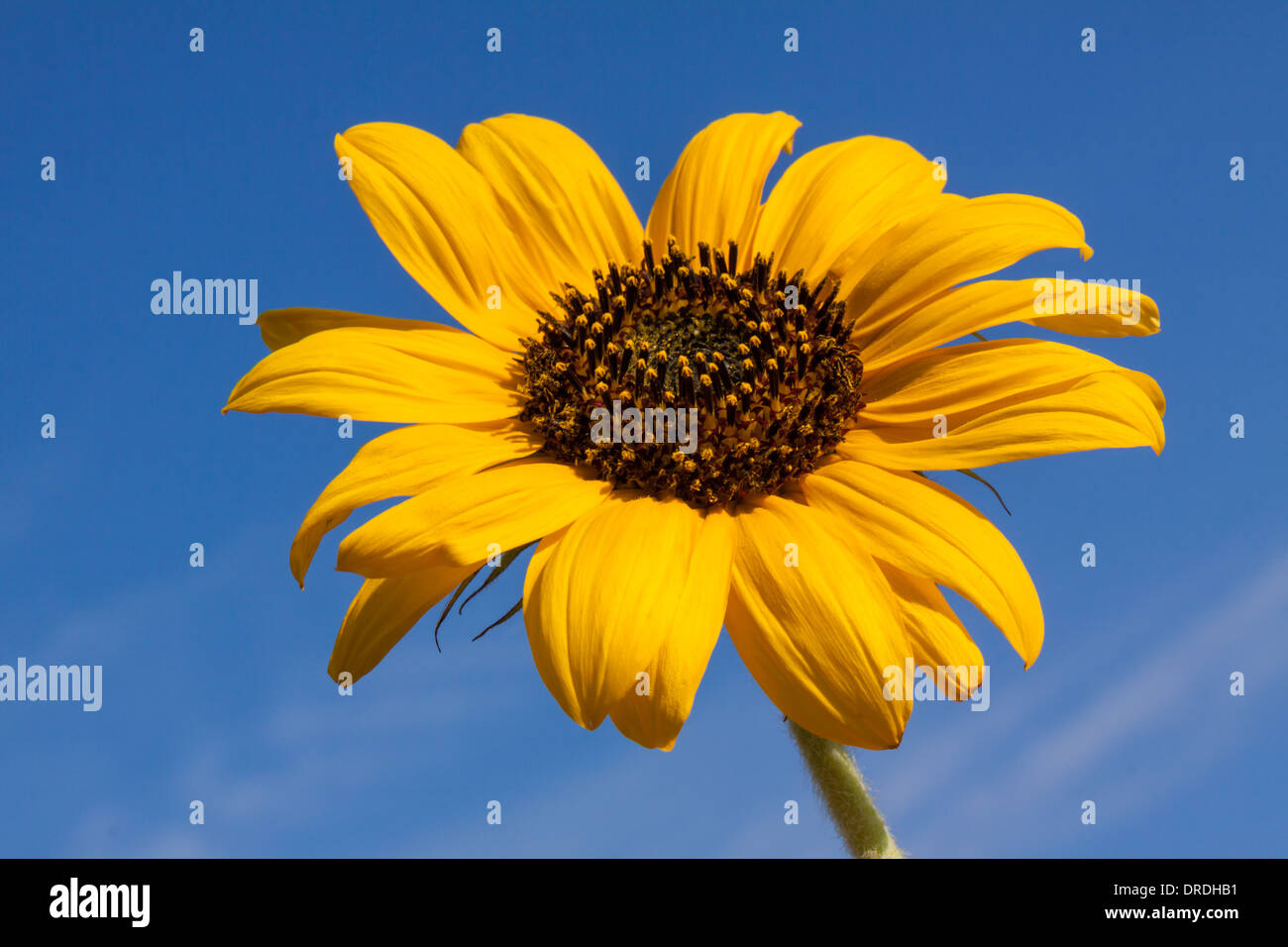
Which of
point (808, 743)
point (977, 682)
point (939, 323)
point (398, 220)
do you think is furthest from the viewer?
point (398, 220)

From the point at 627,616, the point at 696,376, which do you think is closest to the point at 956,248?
the point at 696,376

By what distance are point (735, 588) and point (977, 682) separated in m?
0.79

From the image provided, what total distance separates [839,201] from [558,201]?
4.13 ft

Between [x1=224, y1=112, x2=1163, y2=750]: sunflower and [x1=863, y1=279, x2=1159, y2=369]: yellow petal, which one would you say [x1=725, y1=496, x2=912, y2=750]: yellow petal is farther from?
[x1=863, y1=279, x2=1159, y2=369]: yellow petal

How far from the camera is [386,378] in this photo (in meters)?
3.96

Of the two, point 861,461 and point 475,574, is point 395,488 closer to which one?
point 475,574

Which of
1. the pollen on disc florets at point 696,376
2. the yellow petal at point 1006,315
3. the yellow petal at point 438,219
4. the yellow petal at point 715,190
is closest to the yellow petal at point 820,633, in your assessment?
the pollen on disc florets at point 696,376

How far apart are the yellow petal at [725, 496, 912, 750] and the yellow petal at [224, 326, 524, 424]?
136cm

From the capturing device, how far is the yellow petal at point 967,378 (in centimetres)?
Answer: 384

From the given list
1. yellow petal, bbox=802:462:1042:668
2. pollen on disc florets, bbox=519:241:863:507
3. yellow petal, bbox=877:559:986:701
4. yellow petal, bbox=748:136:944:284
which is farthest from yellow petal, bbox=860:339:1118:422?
yellow petal, bbox=877:559:986:701

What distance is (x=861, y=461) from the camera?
3.89 meters

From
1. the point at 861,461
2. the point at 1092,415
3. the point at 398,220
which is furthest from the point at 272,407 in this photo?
the point at 1092,415

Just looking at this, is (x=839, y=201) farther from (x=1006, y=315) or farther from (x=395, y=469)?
(x=395, y=469)

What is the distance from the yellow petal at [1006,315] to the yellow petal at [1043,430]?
298 millimetres
